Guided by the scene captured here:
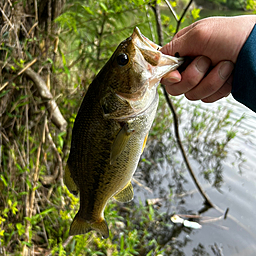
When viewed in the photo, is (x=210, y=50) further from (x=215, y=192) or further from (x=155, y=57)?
(x=215, y=192)

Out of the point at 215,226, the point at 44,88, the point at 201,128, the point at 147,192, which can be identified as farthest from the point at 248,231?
the point at 44,88

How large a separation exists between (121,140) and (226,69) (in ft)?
2.37

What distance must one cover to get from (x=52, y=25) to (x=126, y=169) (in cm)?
194

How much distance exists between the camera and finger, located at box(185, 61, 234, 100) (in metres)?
1.45

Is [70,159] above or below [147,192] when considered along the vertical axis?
above

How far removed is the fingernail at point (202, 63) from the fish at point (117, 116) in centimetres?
11

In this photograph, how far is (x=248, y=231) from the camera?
399 centimetres

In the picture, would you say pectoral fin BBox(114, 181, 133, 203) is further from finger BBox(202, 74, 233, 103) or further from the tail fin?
finger BBox(202, 74, 233, 103)

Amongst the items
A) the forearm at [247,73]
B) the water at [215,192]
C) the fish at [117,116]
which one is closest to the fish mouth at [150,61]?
the fish at [117,116]

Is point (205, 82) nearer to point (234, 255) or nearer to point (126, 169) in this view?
point (126, 169)

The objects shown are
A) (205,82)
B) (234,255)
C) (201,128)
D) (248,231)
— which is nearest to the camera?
(205,82)

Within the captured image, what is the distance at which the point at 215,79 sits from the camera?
150cm

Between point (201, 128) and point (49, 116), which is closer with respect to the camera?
point (49, 116)

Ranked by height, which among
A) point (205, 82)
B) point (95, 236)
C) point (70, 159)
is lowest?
point (95, 236)
